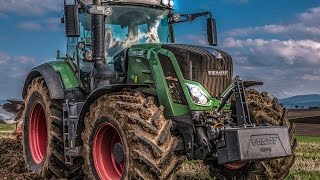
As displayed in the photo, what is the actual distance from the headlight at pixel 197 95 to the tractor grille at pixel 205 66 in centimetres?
15

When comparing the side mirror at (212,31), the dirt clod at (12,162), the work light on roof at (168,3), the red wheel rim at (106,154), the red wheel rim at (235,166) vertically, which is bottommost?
the dirt clod at (12,162)

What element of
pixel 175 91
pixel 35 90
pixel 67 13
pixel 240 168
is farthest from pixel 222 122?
pixel 35 90

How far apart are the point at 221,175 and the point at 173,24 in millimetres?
3030

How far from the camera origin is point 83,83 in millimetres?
8867

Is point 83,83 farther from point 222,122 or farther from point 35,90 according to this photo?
point 222,122

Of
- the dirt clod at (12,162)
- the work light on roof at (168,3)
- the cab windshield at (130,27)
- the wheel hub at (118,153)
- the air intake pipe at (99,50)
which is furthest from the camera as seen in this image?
the work light on roof at (168,3)

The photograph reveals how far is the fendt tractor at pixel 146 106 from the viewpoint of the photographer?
6.46 metres

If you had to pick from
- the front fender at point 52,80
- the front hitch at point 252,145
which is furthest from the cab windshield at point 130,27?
the front hitch at point 252,145

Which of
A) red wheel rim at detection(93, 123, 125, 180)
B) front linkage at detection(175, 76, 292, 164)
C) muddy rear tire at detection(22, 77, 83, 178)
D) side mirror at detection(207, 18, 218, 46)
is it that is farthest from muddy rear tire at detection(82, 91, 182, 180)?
side mirror at detection(207, 18, 218, 46)

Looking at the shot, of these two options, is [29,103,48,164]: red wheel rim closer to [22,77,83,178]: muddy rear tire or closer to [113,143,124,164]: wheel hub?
[22,77,83,178]: muddy rear tire

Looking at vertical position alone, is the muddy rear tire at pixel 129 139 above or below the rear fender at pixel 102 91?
below

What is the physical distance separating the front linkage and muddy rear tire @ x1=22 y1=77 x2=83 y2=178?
8.14 feet

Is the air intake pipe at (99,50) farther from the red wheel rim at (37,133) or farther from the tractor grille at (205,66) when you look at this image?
the red wheel rim at (37,133)

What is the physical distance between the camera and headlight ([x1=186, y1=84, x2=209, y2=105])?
283 inches
